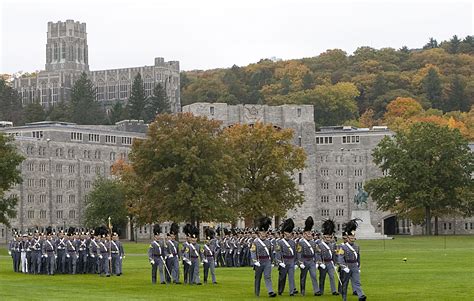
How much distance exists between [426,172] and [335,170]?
107 ft

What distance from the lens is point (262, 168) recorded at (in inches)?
4811

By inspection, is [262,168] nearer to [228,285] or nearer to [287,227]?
[228,285]

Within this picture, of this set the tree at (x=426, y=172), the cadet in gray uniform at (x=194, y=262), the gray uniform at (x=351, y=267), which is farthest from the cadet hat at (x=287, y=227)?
the tree at (x=426, y=172)

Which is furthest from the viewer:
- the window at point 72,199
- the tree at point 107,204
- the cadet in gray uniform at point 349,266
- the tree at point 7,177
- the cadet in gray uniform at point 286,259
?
the window at point 72,199

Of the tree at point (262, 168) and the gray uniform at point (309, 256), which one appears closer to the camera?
the gray uniform at point (309, 256)

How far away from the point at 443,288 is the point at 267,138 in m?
77.4

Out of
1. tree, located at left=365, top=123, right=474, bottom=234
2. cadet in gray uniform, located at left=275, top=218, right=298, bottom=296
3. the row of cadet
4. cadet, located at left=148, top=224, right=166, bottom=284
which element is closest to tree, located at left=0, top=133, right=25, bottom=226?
the row of cadet

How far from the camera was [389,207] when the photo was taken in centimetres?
Result: 14538

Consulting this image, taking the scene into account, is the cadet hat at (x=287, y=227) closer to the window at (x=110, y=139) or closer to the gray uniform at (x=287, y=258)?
the gray uniform at (x=287, y=258)

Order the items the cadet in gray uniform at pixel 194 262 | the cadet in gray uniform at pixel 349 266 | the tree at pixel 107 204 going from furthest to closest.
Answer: the tree at pixel 107 204 → the cadet in gray uniform at pixel 194 262 → the cadet in gray uniform at pixel 349 266

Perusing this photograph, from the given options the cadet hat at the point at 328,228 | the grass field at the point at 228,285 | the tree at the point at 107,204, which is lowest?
the grass field at the point at 228,285

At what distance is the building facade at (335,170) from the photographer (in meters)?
169

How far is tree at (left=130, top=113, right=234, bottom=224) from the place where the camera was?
356 ft

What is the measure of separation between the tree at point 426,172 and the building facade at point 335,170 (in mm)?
22004
